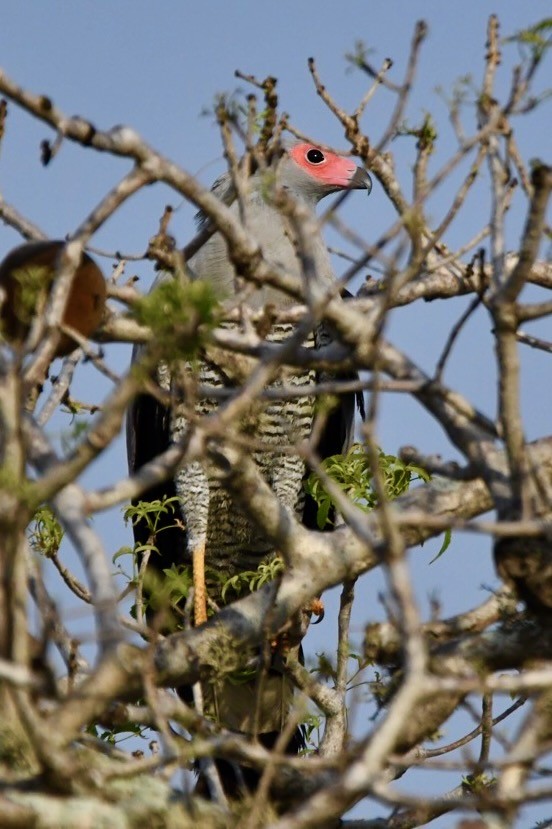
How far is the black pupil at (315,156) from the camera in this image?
8458mm

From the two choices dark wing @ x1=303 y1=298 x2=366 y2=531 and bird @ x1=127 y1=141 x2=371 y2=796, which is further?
dark wing @ x1=303 y1=298 x2=366 y2=531

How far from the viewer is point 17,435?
274cm

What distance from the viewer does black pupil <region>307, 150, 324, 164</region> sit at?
8458 mm

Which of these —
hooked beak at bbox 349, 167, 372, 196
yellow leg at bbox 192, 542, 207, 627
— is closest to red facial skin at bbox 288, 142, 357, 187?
hooked beak at bbox 349, 167, 372, 196

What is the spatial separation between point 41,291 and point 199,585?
143 inches

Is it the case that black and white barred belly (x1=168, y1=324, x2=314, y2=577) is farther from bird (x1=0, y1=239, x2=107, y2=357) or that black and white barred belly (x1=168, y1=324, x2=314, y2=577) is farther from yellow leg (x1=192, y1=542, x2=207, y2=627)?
bird (x1=0, y1=239, x2=107, y2=357)

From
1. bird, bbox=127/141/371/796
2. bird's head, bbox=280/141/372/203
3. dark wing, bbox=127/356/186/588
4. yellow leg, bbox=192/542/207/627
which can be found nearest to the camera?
yellow leg, bbox=192/542/207/627

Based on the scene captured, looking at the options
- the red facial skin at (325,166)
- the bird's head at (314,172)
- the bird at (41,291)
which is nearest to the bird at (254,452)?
the bird's head at (314,172)

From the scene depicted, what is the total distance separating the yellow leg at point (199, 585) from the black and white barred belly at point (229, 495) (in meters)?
0.06

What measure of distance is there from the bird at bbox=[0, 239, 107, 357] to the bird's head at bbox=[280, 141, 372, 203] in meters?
4.75

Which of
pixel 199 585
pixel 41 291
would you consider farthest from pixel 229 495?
pixel 41 291

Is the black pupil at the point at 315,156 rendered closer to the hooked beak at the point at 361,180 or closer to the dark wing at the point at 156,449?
the hooked beak at the point at 361,180

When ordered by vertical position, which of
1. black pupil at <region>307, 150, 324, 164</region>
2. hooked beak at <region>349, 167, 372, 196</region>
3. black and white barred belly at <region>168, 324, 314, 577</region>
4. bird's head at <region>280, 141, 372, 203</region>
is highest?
black pupil at <region>307, 150, 324, 164</region>

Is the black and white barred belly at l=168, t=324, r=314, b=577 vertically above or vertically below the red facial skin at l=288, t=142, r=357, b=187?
below
